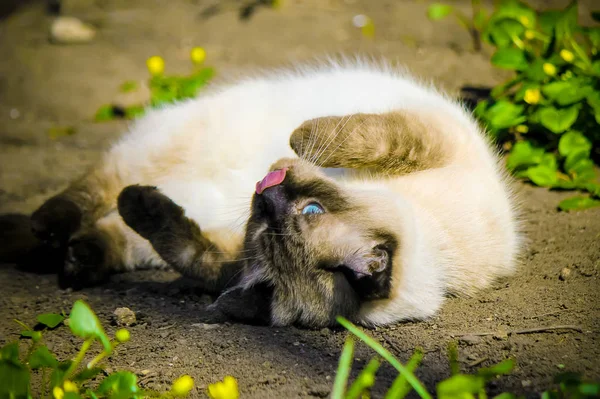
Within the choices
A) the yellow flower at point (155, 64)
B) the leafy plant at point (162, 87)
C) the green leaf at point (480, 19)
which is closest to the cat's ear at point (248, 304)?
the leafy plant at point (162, 87)

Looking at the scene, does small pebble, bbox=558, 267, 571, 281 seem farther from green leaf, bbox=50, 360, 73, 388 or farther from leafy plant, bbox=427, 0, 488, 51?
leafy plant, bbox=427, 0, 488, 51

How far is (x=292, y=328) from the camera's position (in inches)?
111

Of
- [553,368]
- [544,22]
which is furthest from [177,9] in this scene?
[553,368]

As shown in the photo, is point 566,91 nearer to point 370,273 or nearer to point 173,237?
point 370,273

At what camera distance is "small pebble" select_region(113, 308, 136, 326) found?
9.33 ft

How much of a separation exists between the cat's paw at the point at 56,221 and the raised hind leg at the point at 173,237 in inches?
14.0

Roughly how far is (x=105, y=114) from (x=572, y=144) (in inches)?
145

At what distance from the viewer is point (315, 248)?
2.66m

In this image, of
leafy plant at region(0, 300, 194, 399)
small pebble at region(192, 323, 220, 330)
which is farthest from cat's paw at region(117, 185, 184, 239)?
leafy plant at region(0, 300, 194, 399)

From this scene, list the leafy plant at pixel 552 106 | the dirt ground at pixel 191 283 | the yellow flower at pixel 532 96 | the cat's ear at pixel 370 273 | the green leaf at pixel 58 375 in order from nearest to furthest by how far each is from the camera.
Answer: the green leaf at pixel 58 375 → the dirt ground at pixel 191 283 → the cat's ear at pixel 370 273 → the leafy plant at pixel 552 106 → the yellow flower at pixel 532 96

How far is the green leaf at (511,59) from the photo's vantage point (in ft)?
12.4

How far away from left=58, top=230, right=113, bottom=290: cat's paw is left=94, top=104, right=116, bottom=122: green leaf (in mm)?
2037

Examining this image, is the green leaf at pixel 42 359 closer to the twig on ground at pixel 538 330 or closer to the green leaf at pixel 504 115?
the twig on ground at pixel 538 330

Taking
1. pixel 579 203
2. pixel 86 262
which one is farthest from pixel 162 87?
pixel 579 203
